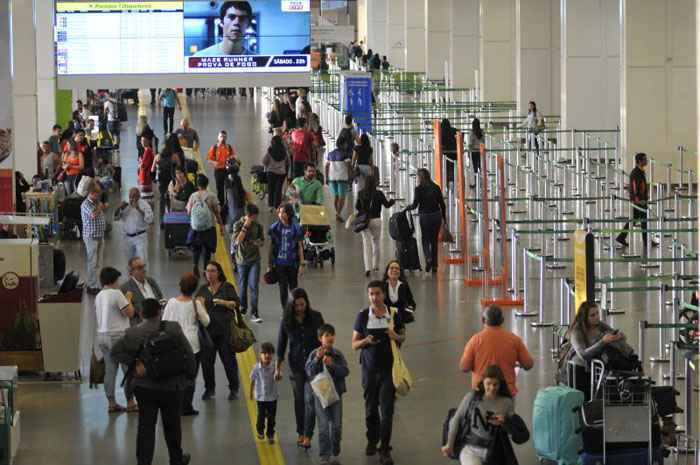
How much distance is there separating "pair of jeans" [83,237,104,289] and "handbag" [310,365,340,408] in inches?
362

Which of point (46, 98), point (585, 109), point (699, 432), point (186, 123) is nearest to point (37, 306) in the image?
point (699, 432)

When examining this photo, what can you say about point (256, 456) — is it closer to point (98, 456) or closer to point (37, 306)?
point (98, 456)

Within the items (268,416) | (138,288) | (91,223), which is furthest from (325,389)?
(91,223)

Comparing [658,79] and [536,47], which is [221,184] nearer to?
[658,79]

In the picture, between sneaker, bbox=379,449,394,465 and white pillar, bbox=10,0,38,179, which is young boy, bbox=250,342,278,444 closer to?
sneaker, bbox=379,449,394,465

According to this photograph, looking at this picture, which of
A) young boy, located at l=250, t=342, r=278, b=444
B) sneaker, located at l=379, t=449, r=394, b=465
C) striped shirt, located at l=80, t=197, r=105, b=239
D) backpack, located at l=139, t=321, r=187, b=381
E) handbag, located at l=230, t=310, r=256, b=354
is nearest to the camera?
backpack, located at l=139, t=321, r=187, b=381

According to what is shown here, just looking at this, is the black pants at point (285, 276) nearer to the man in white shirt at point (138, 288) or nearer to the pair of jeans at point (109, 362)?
the man in white shirt at point (138, 288)

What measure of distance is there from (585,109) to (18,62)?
15.2 meters

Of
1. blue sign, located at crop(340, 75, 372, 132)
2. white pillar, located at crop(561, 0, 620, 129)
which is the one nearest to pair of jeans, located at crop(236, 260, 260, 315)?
blue sign, located at crop(340, 75, 372, 132)

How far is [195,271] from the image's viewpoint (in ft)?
74.1

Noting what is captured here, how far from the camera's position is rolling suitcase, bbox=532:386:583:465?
12.7 metres

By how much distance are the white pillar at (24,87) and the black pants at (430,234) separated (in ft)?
32.3

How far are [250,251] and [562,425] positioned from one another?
7620mm

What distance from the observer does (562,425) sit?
1268 cm
